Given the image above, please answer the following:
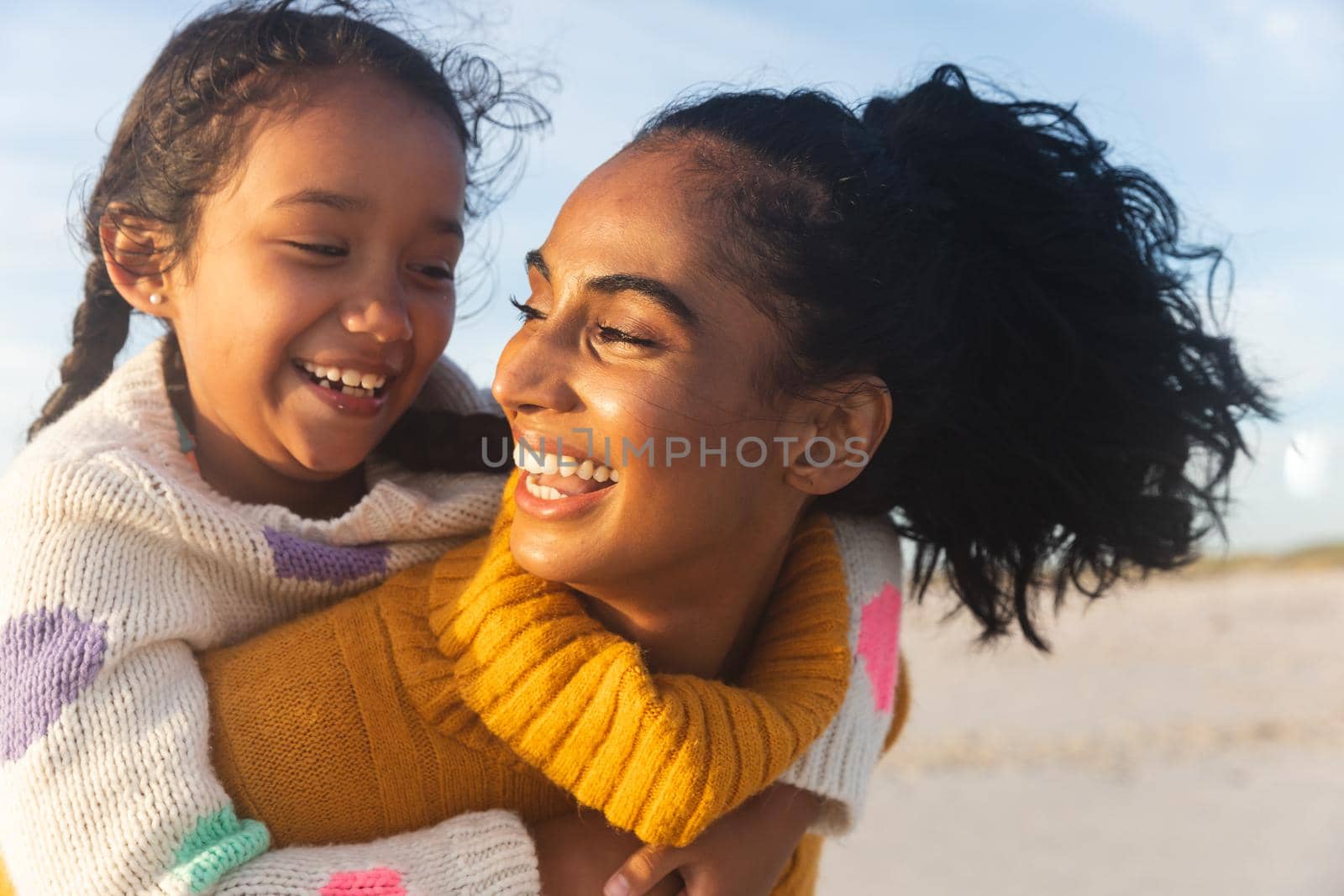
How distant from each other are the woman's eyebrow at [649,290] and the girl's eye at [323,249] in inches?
24.2

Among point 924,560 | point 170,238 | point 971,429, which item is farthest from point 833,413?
point 170,238

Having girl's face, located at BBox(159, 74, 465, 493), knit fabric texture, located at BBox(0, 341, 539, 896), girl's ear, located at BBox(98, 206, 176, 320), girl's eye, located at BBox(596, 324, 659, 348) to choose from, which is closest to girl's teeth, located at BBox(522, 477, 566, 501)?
girl's eye, located at BBox(596, 324, 659, 348)

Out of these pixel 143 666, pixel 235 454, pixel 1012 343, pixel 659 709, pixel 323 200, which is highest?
pixel 1012 343

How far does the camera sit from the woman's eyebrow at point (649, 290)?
197cm

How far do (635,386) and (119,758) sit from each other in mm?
998

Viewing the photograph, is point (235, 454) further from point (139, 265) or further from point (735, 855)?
point (735, 855)

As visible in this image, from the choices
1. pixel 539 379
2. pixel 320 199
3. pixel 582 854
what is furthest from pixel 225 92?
pixel 582 854

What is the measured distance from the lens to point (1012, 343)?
2.59 m

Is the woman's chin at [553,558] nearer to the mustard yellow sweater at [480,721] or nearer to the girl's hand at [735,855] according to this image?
the mustard yellow sweater at [480,721]


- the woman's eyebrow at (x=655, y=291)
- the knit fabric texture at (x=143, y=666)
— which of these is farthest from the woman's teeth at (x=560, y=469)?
the knit fabric texture at (x=143, y=666)

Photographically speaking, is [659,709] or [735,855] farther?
[735,855]

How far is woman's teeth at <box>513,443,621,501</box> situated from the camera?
6.59 ft

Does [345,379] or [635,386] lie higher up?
[635,386]

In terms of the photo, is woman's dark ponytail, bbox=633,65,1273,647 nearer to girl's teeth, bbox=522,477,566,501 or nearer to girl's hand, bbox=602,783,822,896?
girl's teeth, bbox=522,477,566,501
